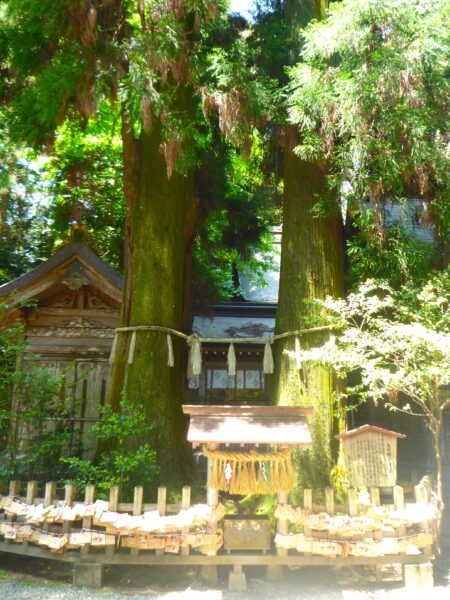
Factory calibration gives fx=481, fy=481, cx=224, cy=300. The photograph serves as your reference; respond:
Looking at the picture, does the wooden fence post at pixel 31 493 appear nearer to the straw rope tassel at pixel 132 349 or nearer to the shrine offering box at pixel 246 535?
the straw rope tassel at pixel 132 349

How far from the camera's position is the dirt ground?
464cm

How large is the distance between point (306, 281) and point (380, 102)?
2415 mm

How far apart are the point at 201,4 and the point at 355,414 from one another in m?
8.24

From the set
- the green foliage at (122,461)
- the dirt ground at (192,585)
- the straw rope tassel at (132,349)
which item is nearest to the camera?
the dirt ground at (192,585)

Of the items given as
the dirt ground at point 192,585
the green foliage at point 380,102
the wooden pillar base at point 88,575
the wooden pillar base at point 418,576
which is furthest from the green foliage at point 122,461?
the green foliage at point 380,102

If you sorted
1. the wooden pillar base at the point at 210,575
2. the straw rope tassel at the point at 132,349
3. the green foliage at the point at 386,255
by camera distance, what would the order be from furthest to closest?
the straw rope tassel at the point at 132,349
the green foliage at the point at 386,255
the wooden pillar base at the point at 210,575

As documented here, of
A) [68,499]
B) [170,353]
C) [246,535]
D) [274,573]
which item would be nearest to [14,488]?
[68,499]

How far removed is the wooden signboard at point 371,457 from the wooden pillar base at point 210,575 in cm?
170

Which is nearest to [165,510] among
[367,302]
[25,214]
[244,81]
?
[367,302]

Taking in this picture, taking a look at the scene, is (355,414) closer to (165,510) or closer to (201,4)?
(165,510)

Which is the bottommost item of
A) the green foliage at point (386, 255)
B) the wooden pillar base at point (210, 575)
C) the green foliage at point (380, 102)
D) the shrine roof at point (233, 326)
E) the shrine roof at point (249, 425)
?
the wooden pillar base at point (210, 575)

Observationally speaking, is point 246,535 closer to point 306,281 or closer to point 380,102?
point 306,281

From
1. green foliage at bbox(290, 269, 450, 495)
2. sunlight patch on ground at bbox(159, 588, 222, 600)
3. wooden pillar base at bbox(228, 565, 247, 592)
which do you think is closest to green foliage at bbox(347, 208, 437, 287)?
green foliage at bbox(290, 269, 450, 495)

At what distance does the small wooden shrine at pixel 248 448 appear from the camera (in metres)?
4.66
